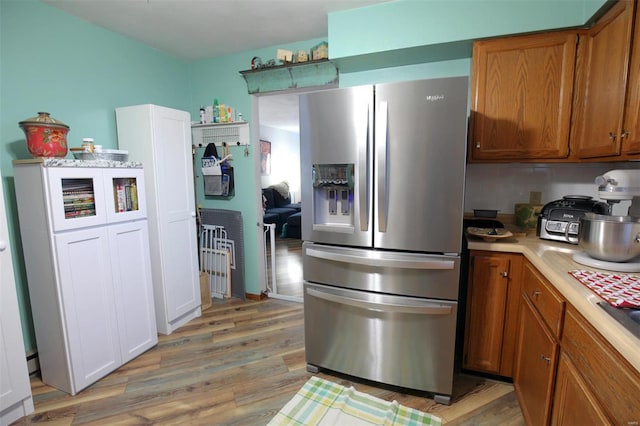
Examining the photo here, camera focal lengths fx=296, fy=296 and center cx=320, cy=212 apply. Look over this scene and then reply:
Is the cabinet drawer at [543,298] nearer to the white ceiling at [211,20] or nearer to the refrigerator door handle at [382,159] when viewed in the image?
the refrigerator door handle at [382,159]

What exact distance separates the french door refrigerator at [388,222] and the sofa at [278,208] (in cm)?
400

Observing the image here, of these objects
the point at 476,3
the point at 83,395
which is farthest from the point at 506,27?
the point at 83,395

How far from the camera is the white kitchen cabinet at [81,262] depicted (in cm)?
170

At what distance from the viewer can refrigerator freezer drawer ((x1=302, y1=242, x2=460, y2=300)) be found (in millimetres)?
1597

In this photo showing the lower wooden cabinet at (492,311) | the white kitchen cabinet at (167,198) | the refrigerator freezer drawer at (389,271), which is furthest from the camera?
the white kitchen cabinet at (167,198)

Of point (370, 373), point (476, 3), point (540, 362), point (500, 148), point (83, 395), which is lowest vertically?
point (83, 395)

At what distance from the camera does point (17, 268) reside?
192cm

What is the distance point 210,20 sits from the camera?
7.36 feet

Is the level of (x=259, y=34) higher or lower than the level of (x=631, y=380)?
higher

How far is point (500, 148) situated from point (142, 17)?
2.71 metres

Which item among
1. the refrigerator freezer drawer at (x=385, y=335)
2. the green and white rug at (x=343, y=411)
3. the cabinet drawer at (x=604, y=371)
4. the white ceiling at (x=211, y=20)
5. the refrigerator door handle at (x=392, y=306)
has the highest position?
the white ceiling at (x=211, y=20)

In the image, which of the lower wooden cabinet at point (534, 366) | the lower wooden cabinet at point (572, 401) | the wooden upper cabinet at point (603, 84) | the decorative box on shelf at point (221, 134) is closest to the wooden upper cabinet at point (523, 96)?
the wooden upper cabinet at point (603, 84)

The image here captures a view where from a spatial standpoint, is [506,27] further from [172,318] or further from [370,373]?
[172,318]

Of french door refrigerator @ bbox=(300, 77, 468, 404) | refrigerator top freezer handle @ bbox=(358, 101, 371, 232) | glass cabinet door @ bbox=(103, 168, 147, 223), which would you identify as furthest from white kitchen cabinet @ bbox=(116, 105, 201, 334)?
refrigerator top freezer handle @ bbox=(358, 101, 371, 232)
